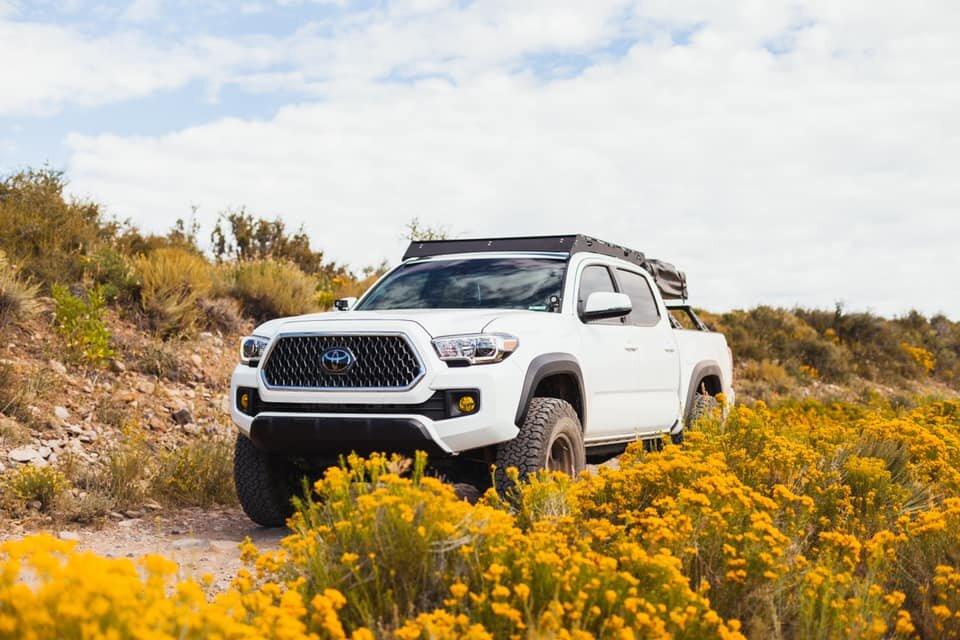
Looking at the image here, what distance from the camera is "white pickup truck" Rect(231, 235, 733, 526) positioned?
5.27m

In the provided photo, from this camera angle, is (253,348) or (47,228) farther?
(47,228)

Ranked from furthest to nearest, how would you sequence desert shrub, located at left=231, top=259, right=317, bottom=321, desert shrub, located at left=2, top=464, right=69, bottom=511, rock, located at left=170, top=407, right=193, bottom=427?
desert shrub, located at left=231, top=259, right=317, bottom=321 < rock, located at left=170, top=407, right=193, bottom=427 < desert shrub, located at left=2, top=464, right=69, bottom=511

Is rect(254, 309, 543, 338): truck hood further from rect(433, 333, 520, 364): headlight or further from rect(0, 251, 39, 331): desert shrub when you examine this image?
rect(0, 251, 39, 331): desert shrub

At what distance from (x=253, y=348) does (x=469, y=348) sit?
4.78ft

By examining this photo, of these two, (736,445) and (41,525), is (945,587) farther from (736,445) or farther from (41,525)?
(41,525)

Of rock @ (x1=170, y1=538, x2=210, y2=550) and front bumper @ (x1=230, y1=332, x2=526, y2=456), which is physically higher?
front bumper @ (x1=230, y1=332, x2=526, y2=456)

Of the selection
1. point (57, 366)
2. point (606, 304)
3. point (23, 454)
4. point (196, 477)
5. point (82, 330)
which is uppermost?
point (606, 304)

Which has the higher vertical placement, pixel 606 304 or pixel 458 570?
pixel 606 304

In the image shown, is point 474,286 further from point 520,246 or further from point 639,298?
point 639,298

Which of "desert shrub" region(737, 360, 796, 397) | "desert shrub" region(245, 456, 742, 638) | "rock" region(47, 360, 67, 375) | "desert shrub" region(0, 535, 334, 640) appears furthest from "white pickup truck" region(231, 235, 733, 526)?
"desert shrub" region(737, 360, 796, 397)

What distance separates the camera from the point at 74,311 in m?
10.2

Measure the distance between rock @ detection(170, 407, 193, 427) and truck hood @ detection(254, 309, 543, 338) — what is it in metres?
4.26

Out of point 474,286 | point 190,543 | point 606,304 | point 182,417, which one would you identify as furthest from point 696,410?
point 182,417

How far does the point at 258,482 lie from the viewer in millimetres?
6059
